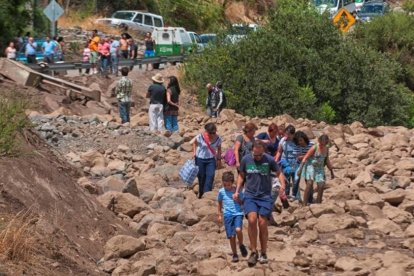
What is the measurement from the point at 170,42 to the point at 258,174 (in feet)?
108

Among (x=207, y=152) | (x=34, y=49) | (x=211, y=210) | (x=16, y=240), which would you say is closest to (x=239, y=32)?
(x=34, y=49)

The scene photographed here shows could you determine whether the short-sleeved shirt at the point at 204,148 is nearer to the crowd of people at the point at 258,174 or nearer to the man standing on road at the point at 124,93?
the crowd of people at the point at 258,174

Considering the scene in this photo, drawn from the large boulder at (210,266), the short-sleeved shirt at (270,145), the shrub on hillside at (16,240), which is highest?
the shrub on hillside at (16,240)

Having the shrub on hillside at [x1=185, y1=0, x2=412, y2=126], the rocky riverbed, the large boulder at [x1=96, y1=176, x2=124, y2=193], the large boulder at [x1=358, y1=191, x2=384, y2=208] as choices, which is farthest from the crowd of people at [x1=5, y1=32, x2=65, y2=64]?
the large boulder at [x1=358, y1=191, x2=384, y2=208]

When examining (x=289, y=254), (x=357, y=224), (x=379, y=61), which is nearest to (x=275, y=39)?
(x=379, y=61)

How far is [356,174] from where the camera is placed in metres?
19.5

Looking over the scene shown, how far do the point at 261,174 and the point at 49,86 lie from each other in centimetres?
1898

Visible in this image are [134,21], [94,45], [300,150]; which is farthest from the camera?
[134,21]

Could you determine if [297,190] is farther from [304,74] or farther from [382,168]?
[304,74]

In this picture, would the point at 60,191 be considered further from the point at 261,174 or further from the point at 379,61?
the point at 379,61

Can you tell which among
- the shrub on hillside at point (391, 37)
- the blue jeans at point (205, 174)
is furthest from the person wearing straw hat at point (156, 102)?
the shrub on hillside at point (391, 37)

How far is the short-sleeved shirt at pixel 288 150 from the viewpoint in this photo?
50.0 ft

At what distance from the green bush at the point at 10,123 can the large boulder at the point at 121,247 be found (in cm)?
175

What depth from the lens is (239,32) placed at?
3697 cm
